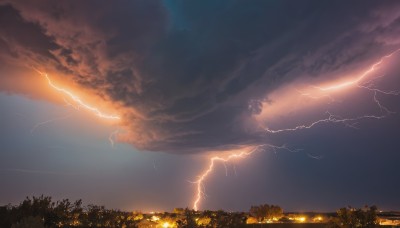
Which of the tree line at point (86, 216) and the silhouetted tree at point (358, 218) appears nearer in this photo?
the tree line at point (86, 216)

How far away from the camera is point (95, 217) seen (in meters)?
30.0

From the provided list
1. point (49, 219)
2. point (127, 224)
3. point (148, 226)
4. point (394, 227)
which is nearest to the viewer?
point (49, 219)

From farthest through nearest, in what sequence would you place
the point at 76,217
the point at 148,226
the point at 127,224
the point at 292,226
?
the point at 148,226 → the point at 292,226 → the point at 127,224 → the point at 76,217

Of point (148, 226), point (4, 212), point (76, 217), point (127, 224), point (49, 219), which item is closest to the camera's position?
point (4, 212)

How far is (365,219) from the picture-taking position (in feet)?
99.5

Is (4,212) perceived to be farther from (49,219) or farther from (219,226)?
(219,226)

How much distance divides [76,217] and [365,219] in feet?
75.9

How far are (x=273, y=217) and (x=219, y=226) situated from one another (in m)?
30.1

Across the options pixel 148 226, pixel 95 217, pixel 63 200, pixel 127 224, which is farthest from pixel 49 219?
pixel 148 226

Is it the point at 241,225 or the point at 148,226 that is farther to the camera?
the point at 148,226

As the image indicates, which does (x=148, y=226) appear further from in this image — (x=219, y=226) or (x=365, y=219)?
(x=365, y=219)

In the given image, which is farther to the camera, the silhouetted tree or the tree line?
the silhouetted tree

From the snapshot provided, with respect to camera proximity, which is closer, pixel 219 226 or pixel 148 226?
pixel 219 226

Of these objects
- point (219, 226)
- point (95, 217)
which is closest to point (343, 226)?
point (219, 226)
